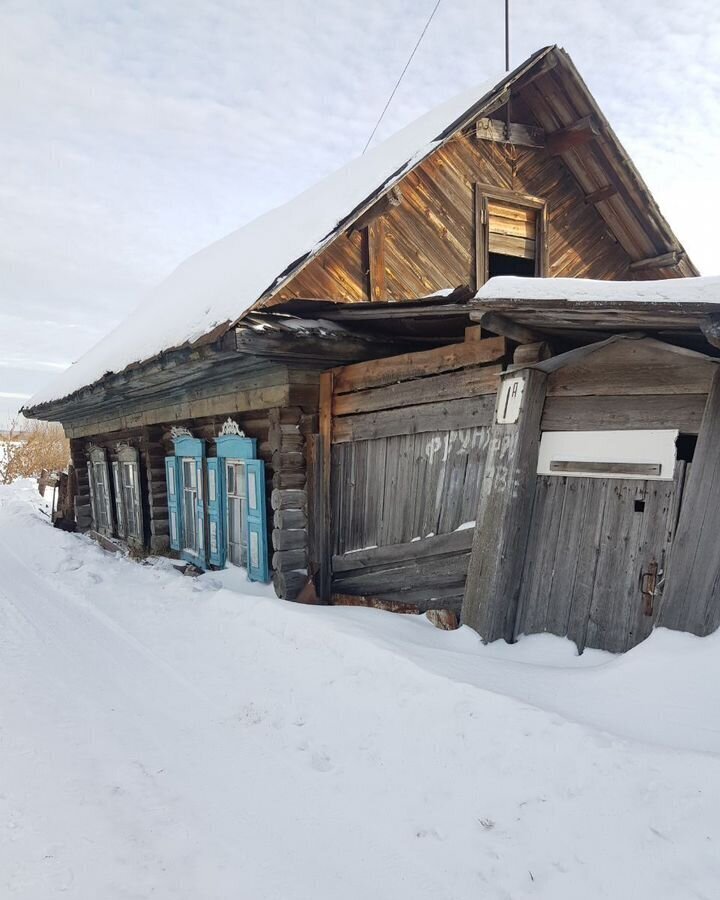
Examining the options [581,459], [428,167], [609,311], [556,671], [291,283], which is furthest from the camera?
[428,167]

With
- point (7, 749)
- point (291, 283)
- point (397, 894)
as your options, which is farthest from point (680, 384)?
point (7, 749)

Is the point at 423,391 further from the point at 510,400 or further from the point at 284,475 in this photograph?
the point at 284,475

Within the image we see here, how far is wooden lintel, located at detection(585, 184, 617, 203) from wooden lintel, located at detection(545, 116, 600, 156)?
777mm

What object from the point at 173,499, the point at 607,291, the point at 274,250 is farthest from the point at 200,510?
the point at 607,291

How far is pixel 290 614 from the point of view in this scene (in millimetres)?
5273

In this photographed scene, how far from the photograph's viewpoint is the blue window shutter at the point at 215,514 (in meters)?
8.38

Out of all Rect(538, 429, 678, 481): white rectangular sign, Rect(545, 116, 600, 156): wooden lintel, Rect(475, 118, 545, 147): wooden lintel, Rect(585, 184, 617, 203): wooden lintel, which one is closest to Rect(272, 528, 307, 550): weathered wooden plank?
Rect(538, 429, 678, 481): white rectangular sign

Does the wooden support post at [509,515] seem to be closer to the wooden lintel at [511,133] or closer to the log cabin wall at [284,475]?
the log cabin wall at [284,475]

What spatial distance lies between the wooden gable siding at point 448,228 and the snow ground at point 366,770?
13.0 ft

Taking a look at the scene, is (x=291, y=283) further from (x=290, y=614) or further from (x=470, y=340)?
(x=290, y=614)

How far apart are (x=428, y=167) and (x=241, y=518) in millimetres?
4974

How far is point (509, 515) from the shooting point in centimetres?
439

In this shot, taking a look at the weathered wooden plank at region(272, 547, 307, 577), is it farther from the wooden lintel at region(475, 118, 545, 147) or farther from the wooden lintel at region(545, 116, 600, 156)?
the wooden lintel at region(545, 116, 600, 156)

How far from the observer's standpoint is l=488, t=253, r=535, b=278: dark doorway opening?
8992 millimetres
